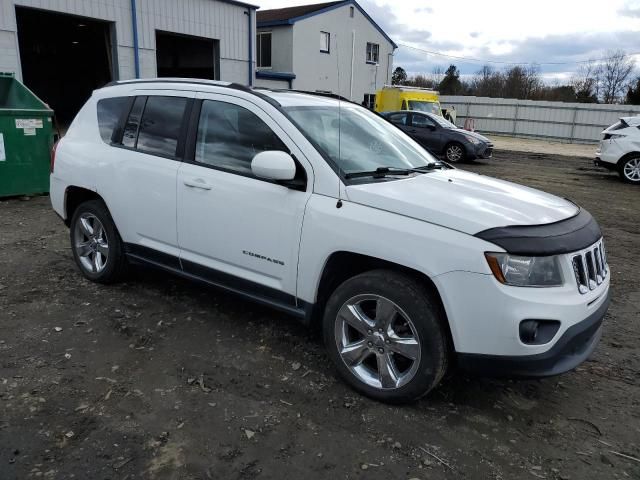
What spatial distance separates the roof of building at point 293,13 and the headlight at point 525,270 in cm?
2856

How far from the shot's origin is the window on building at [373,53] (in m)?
34.7

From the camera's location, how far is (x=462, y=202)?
9.93 ft

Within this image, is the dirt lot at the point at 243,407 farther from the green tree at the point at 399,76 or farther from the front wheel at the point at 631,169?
the green tree at the point at 399,76

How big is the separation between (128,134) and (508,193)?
122 inches

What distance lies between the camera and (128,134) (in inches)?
176

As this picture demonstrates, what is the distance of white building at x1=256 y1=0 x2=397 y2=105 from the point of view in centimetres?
2906

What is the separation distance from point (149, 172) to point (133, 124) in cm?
57

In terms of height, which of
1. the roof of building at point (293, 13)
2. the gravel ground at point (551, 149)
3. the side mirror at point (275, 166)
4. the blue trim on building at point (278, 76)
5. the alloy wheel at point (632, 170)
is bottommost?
the gravel ground at point (551, 149)

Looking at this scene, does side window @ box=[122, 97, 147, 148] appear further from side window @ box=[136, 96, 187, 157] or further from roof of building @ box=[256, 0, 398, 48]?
roof of building @ box=[256, 0, 398, 48]

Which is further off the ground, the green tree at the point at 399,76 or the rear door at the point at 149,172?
the green tree at the point at 399,76

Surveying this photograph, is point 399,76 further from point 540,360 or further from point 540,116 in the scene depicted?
point 540,360

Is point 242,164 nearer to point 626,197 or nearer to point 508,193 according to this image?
point 508,193

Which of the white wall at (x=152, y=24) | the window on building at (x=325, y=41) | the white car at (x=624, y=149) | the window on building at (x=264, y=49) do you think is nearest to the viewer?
the white wall at (x=152, y=24)

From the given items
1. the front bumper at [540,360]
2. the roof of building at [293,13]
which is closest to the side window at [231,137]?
the front bumper at [540,360]
